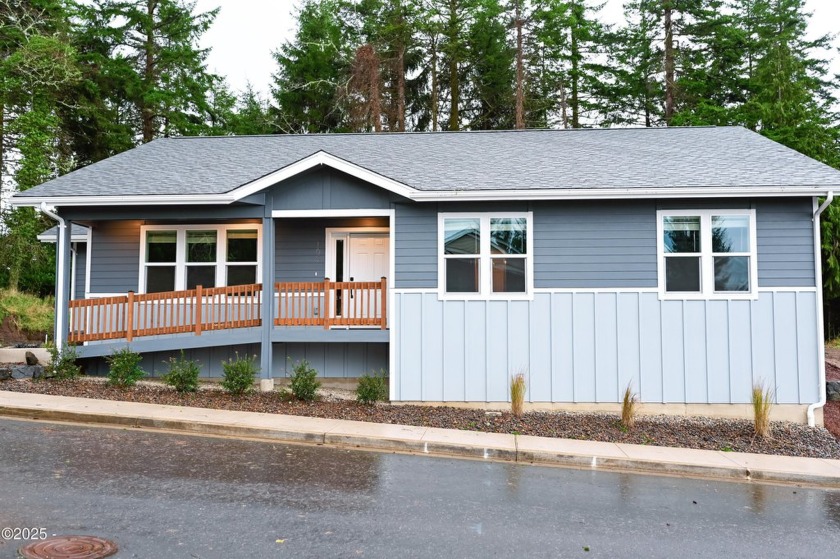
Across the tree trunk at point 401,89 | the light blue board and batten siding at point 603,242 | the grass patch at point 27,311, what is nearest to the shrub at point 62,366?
the light blue board and batten siding at point 603,242

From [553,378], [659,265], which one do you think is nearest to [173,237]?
[553,378]

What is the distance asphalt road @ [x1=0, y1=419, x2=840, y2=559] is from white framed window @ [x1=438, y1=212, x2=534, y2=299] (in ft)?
12.8

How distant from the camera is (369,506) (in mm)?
5156

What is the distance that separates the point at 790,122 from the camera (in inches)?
810

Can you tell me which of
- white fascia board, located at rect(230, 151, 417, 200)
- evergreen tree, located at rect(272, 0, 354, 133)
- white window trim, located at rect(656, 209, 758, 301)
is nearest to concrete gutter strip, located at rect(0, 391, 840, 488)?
white window trim, located at rect(656, 209, 758, 301)

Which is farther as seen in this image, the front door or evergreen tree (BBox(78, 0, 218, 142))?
evergreen tree (BBox(78, 0, 218, 142))

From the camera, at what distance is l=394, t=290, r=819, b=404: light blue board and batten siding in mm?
9773

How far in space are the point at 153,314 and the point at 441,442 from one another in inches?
263

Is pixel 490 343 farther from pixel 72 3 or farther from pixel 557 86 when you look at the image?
pixel 72 3

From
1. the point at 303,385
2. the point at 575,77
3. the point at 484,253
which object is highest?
the point at 575,77

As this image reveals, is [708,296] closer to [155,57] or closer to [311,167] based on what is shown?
[311,167]

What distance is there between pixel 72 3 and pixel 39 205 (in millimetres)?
16645

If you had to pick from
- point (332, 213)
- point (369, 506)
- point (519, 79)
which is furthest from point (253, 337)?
point (519, 79)

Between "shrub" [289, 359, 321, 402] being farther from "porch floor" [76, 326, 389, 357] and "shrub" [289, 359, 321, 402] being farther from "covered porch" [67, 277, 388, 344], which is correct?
"covered porch" [67, 277, 388, 344]
